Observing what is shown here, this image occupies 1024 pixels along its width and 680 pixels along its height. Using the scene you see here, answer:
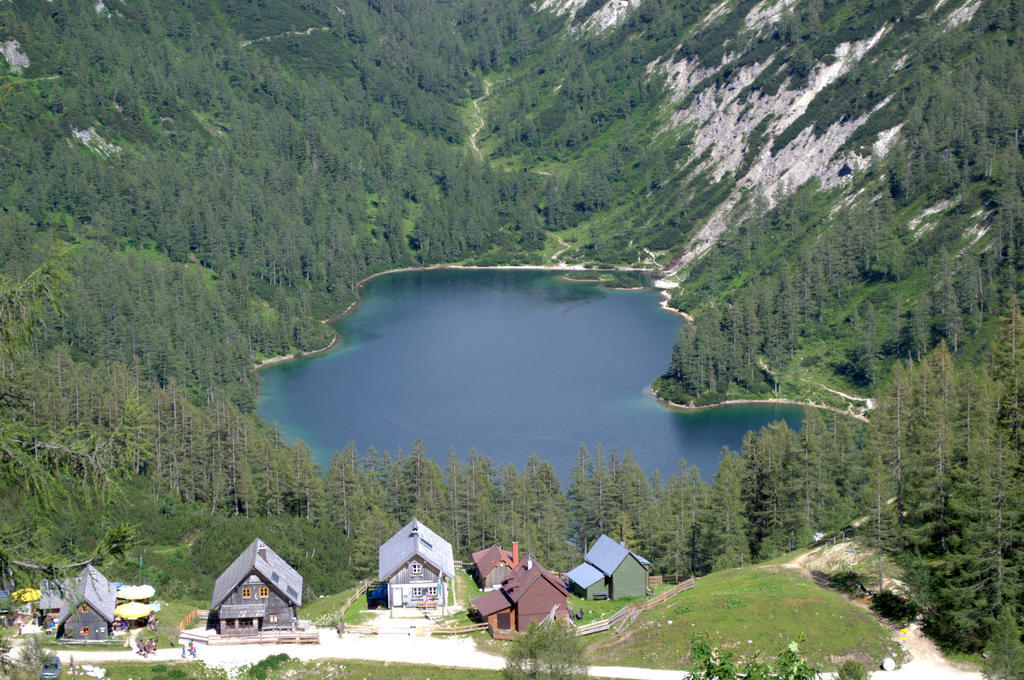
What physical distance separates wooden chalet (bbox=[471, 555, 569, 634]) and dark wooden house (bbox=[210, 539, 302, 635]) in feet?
41.4

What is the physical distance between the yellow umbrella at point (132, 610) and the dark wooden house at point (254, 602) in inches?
161

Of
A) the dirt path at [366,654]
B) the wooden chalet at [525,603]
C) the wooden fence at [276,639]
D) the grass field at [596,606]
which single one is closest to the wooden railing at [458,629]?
the wooden chalet at [525,603]

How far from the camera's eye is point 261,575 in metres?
64.6

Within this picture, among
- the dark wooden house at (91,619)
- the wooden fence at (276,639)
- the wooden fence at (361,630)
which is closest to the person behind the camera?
the dark wooden house at (91,619)

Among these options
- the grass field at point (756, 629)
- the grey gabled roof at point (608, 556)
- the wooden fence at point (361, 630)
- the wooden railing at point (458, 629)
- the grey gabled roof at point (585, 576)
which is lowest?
the grass field at point (756, 629)

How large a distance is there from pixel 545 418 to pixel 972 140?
3912 inches

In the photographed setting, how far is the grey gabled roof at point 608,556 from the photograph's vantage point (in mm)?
73188

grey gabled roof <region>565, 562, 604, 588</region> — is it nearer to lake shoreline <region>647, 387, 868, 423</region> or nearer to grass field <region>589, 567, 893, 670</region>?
grass field <region>589, 567, 893, 670</region>

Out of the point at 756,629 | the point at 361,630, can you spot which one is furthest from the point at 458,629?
the point at 756,629

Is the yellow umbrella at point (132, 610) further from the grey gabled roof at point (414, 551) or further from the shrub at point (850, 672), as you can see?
the shrub at point (850, 672)

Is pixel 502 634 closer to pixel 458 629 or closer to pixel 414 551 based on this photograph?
pixel 458 629

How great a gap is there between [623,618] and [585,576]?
10.5m

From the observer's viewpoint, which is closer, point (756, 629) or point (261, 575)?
point (756, 629)

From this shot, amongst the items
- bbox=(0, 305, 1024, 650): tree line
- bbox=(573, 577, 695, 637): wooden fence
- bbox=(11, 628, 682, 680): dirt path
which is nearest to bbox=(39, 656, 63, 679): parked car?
bbox=(11, 628, 682, 680): dirt path
